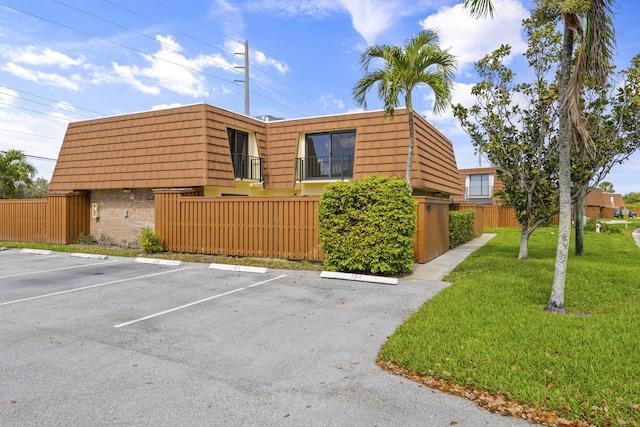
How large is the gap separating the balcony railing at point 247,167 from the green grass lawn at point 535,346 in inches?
417

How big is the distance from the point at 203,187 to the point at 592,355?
41.9 ft

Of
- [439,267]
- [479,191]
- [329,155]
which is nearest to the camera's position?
[439,267]

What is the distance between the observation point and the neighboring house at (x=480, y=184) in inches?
1501

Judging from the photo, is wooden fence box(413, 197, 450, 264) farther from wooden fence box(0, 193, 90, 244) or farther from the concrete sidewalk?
Result: wooden fence box(0, 193, 90, 244)

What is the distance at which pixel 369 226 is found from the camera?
9.72 metres

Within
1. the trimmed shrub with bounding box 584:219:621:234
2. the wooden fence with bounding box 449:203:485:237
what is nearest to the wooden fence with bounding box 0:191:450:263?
the wooden fence with bounding box 449:203:485:237

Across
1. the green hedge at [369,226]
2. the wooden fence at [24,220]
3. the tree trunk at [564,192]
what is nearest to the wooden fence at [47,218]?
the wooden fence at [24,220]

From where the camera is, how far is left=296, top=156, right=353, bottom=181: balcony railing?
15977mm

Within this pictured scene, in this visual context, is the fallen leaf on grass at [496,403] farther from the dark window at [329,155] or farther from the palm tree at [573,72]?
the dark window at [329,155]

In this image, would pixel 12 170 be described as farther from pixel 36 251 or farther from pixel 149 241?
pixel 149 241

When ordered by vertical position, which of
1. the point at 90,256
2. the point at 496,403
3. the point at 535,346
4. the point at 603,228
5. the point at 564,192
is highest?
the point at 564,192

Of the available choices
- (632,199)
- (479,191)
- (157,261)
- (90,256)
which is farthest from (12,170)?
(632,199)

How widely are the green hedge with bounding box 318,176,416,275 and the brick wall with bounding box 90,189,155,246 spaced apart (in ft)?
28.4

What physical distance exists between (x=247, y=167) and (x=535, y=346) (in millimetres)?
13664
